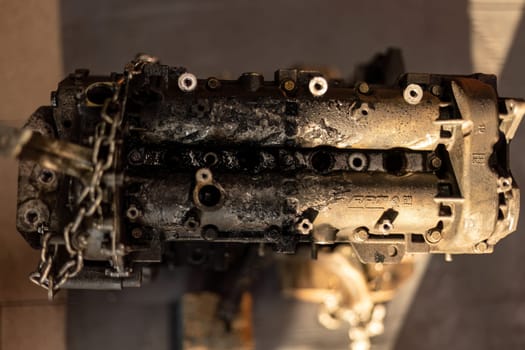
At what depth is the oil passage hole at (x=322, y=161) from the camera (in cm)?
132

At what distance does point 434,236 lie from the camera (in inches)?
51.6

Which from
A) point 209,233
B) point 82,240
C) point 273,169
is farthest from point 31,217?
point 273,169

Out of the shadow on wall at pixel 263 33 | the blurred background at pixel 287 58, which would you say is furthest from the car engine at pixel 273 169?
the shadow on wall at pixel 263 33

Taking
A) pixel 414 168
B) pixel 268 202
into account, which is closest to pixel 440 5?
pixel 414 168

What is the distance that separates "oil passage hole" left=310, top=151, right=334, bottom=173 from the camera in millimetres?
1316

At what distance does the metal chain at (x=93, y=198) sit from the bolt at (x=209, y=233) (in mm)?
199

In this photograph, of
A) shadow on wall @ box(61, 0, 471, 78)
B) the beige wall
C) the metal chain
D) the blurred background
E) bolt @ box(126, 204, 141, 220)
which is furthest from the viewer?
shadow on wall @ box(61, 0, 471, 78)

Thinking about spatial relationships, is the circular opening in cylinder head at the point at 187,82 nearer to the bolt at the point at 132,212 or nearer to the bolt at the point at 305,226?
the bolt at the point at 132,212

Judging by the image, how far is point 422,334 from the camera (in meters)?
2.28

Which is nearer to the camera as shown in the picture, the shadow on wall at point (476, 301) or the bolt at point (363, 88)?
the bolt at point (363, 88)

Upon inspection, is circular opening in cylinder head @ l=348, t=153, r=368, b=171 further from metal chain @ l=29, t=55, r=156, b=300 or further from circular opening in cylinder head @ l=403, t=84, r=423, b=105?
metal chain @ l=29, t=55, r=156, b=300

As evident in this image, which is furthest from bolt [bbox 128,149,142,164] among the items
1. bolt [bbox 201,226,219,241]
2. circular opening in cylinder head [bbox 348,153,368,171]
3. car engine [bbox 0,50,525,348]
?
circular opening in cylinder head [bbox 348,153,368,171]

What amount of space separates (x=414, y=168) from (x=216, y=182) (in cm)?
48

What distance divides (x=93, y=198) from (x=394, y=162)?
705 mm
